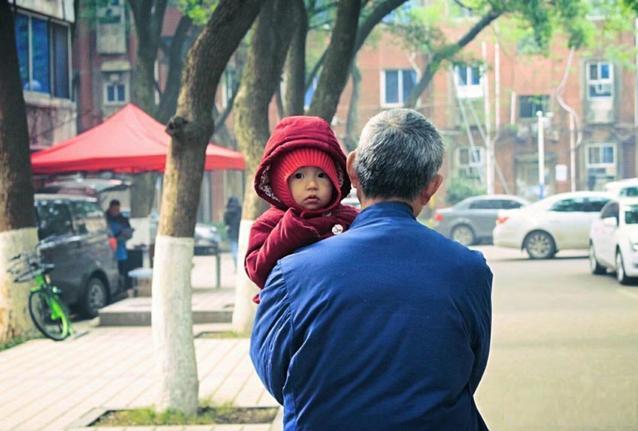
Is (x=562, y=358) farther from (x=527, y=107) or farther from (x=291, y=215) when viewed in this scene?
(x=527, y=107)

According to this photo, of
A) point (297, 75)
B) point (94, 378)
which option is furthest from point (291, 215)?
point (297, 75)

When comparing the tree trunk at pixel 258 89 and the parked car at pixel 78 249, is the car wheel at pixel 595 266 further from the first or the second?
the tree trunk at pixel 258 89

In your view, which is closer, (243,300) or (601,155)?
(243,300)

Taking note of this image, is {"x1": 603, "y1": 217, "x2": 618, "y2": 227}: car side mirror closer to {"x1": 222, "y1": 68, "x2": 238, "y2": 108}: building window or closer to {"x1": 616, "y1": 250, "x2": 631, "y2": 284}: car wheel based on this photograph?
{"x1": 616, "y1": 250, "x2": 631, "y2": 284}: car wheel

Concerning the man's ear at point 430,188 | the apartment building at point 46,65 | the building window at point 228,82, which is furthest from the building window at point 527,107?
the man's ear at point 430,188

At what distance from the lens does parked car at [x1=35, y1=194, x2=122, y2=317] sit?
53.6ft

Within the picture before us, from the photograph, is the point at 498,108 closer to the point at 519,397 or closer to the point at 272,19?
the point at 272,19

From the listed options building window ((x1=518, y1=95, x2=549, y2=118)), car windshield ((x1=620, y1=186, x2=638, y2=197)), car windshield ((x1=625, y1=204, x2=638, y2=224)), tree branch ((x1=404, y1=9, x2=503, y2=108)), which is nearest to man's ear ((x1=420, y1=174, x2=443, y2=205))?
car windshield ((x1=625, y1=204, x2=638, y2=224))

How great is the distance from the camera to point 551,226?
28.5m

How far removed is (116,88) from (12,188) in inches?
1241

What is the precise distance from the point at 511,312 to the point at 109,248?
5.95 metres

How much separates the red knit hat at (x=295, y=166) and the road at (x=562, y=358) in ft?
16.1

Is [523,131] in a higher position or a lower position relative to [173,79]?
lower

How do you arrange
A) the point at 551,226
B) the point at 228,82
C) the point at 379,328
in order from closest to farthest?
the point at 379,328 < the point at 551,226 < the point at 228,82
